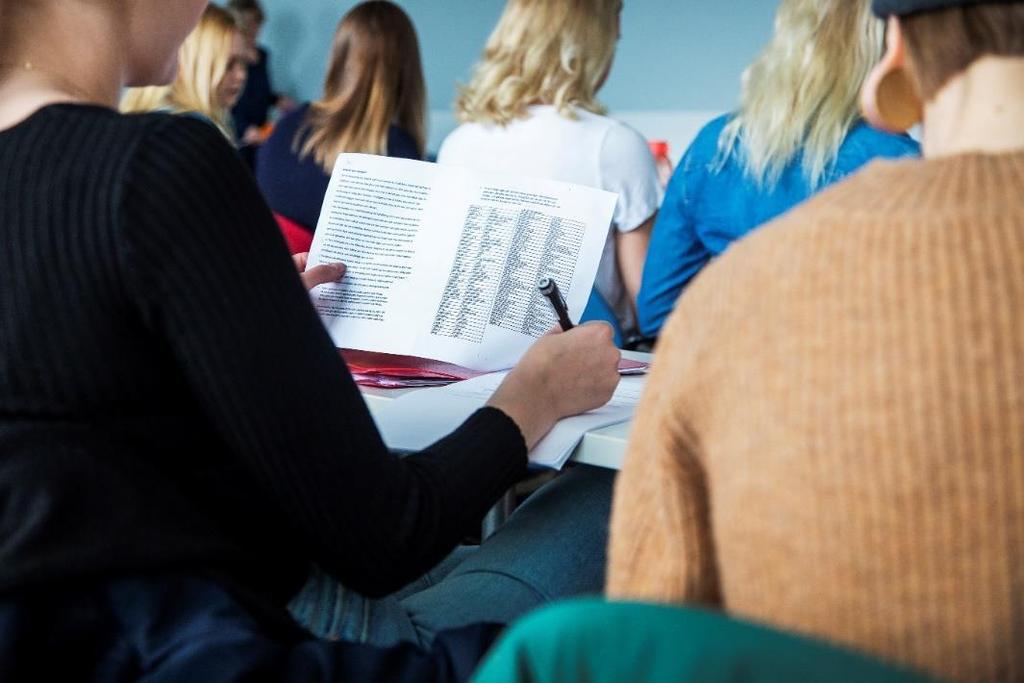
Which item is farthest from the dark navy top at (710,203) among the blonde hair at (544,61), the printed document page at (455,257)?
the printed document page at (455,257)

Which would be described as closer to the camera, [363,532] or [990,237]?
[990,237]

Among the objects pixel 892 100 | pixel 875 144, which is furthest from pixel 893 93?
pixel 875 144

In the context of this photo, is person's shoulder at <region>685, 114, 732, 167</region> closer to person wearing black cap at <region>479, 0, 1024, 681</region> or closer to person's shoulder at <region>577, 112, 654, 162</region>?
person's shoulder at <region>577, 112, 654, 162</region>

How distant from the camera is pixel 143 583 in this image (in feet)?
2.65

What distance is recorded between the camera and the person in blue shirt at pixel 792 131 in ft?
6.17

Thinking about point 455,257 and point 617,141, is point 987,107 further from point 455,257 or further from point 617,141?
point 617,141

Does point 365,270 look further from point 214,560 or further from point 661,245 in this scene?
point 661,245

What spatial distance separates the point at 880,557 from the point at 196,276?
19.3 inches

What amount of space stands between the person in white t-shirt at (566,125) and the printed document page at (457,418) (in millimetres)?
1019

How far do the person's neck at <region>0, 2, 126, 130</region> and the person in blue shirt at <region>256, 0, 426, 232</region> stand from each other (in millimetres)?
1824

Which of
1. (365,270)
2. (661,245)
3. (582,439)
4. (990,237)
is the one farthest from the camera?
(661,245)

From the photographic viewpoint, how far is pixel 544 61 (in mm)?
2428

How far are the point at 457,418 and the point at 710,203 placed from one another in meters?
1.07

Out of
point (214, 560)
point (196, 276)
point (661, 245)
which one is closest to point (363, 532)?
point (214, 560)
